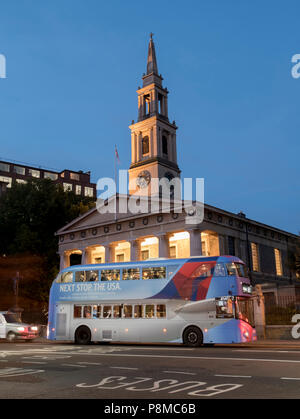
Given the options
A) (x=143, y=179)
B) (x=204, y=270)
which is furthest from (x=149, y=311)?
(x=143, y=179)

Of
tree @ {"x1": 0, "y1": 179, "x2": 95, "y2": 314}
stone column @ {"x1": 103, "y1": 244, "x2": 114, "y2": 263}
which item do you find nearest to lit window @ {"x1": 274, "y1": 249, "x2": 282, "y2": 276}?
stone column @ {"x1": 103, "y1": 244, "x2": 114, "y2": 263}

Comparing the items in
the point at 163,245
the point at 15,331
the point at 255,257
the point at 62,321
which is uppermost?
the point at 163,245

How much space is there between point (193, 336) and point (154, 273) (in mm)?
3701

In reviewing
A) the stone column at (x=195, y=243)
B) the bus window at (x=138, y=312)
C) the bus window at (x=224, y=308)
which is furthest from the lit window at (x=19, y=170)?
the bus window at (x=224, y=308)

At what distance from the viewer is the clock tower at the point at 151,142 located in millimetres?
55250

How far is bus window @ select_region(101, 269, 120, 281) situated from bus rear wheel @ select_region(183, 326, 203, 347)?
4.76m

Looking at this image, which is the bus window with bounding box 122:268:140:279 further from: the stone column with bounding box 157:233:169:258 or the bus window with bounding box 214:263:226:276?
the stone column with bounding box 157:233:169:258

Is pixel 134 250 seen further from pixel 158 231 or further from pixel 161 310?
pixel 161 310

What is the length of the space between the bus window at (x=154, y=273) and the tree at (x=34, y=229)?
3079cm

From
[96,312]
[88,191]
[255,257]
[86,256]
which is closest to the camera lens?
[96,312]

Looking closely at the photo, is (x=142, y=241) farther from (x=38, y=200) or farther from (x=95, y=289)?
(x=95, y=289)

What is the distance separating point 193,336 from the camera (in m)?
19.9

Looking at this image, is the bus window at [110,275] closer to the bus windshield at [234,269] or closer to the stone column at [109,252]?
the bus windshield at [234,269]

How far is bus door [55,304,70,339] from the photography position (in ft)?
76.6
